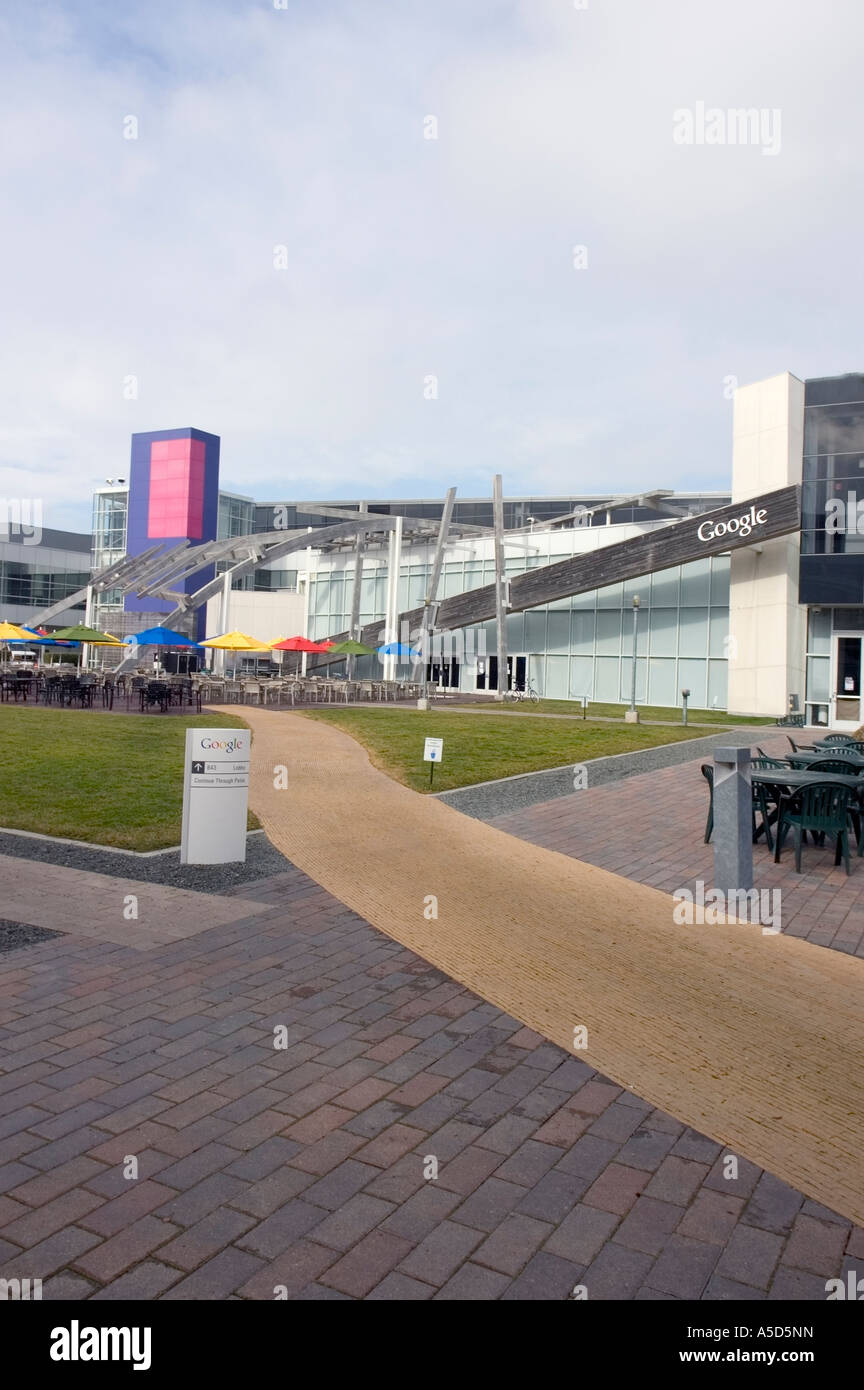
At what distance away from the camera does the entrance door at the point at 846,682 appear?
3269 cm

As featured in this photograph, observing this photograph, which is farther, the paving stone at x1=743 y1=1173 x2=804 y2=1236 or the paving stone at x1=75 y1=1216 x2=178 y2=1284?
the paving stone at x1=743 y1=1173 x2=804 y2=1236

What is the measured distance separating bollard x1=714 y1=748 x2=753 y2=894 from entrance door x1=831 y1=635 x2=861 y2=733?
26077 mm

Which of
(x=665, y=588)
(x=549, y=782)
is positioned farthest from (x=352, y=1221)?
(x=665, y=588)

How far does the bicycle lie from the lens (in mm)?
38166

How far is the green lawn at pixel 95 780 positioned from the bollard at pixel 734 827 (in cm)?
528

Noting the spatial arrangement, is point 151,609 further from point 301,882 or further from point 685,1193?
point 685,1193

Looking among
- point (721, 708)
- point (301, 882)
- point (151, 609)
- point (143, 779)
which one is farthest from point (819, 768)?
point (151, 609)

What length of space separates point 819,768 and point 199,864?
7.48m

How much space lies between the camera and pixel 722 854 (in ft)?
28.4

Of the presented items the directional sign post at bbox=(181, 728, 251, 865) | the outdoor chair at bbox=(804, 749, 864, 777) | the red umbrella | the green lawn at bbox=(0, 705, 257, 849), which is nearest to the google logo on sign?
the red umbrella

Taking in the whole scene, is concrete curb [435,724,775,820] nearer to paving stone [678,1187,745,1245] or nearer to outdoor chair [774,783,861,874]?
outdoor chair [774,783,861,874]

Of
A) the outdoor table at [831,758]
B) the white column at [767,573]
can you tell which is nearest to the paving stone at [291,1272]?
the outdoor table at [831,758]

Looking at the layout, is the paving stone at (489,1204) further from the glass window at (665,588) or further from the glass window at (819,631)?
the glass window at (665,588)
